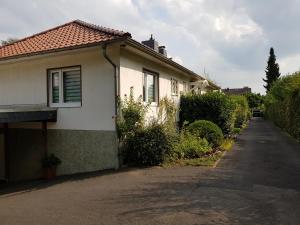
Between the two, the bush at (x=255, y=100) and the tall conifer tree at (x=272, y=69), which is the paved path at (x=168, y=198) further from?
the tall conifer tree at (x=272, y=69)

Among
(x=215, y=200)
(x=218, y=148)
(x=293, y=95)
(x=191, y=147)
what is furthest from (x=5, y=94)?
(x=293, y=95)

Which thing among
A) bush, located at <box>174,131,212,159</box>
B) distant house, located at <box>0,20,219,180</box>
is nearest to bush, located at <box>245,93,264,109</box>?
distant house, located at <box>0,20,219,180</box>

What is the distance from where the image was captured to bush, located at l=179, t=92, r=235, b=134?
15703mm

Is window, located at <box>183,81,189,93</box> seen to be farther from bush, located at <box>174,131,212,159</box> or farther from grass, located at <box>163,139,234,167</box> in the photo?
grass, located at <box>163,139,234,167</box>

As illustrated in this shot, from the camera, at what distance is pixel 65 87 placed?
1156 centimetres

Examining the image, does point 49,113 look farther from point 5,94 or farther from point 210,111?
point 210,111

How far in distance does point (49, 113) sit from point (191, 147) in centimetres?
524

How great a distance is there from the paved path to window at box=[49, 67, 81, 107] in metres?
3.23

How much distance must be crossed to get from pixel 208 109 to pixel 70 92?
721 cm

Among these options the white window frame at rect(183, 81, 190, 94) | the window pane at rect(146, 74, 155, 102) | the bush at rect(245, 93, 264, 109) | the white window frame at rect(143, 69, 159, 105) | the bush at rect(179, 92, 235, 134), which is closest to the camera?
the white window frame at rect(143, 69, 159, 105)

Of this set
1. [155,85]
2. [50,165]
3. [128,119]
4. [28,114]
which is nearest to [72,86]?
[28,114]

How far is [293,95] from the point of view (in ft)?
62.5

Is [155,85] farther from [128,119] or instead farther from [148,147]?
[148,147]

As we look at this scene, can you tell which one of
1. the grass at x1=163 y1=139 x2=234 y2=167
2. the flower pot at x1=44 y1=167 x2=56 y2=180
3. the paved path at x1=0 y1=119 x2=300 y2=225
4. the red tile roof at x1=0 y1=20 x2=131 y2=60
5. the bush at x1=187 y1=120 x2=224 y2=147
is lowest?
the flower pot at x1=44 y1=167 x2=56 y2=180
